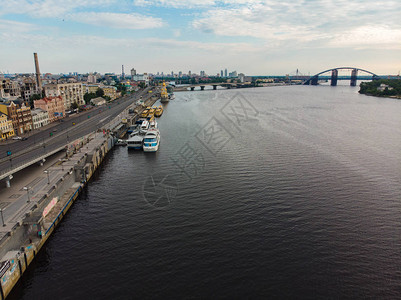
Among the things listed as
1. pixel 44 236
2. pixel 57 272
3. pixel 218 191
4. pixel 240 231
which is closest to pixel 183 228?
pixel 240 231

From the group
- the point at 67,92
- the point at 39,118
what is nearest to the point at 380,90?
the point at 67,92

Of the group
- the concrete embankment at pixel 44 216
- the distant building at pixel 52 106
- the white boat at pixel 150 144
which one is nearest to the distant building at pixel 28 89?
the distant building at pixel 52 106

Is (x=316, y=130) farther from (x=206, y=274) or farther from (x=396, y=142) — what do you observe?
(x=206, y=274)

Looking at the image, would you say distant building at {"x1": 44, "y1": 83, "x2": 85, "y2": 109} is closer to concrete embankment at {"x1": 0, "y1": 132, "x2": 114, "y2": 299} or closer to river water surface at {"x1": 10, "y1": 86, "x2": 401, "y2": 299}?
concrete embankment at {"x1": 0, "y1": 132, "x2": 114, "y2": 299}

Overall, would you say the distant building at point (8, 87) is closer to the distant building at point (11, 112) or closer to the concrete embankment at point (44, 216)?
the distant building at point (11, 112)

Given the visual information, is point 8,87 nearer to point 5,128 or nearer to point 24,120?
point 24,120
